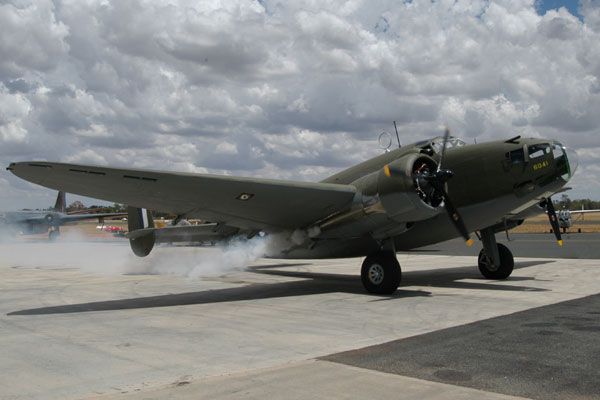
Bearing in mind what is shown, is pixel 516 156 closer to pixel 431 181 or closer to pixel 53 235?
pixel 431 181

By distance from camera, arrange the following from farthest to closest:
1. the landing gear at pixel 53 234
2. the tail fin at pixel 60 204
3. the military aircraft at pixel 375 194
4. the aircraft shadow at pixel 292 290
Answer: the tail fin at pixel 60 204 → the landing gear at pixel 53 234 → the aircraft shadow at pixel 292 290 → the military aircraft at pixel 375 194

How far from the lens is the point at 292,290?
564 inches

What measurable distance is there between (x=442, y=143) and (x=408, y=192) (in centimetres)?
262

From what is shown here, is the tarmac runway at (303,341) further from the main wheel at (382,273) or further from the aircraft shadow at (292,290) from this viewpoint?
the main wheel at (382,273)

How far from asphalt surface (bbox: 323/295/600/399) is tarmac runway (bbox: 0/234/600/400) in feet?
0.07

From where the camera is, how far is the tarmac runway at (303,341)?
17.7 ft

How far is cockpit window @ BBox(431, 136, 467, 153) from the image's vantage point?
13180mm

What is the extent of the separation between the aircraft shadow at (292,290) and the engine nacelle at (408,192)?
2.10 metres

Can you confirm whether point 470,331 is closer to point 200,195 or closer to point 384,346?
point 384,346

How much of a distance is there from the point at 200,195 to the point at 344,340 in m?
5.51

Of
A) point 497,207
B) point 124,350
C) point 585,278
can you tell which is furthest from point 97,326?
point 585,278

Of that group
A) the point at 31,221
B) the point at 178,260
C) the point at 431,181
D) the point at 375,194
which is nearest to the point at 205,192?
the point at 375,194

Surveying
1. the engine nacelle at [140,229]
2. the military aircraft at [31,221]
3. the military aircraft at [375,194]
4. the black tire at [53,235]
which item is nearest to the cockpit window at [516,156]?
the military aircraft at [375,194]

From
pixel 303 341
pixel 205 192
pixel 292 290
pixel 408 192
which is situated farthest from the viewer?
pixel 292 290
